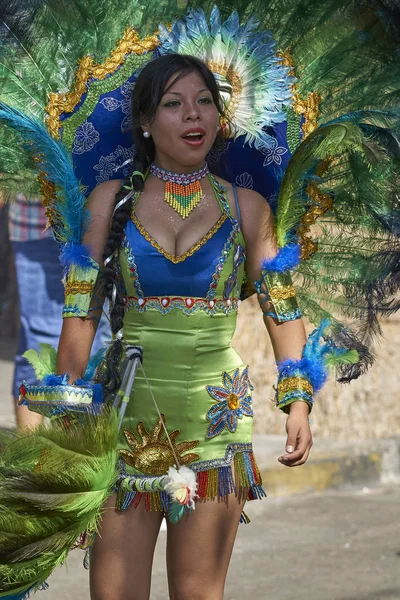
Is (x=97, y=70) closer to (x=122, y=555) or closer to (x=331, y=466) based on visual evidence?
(x=122, y=555)

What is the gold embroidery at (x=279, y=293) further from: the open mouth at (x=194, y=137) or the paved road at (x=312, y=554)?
the paved road at (x=312, y=554)

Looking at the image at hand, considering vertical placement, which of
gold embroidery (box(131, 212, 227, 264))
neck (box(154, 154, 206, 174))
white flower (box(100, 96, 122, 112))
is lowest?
gold embroidery (box(131, 212, 227, 264))

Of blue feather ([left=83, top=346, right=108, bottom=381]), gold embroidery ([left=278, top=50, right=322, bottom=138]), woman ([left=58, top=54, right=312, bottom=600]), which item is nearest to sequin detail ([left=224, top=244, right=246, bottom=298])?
woman ([left=58, top=54, right=312, bottom=600])

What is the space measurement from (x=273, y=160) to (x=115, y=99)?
1.82 feet

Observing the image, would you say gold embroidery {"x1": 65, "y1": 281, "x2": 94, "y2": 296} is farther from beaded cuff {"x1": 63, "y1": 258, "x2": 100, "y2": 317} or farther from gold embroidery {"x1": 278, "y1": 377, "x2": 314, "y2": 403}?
gold embroidery {"x1": 278, "y1": 377, "x2": 314, "y2": 403}

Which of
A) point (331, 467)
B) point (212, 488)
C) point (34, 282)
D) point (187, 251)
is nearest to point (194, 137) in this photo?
point (187, 251)

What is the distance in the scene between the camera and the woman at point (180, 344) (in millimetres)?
3855

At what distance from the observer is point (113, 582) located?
12.6ft

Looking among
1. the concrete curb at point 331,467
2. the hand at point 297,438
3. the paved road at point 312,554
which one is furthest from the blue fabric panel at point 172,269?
the concrete curb at point 331,467

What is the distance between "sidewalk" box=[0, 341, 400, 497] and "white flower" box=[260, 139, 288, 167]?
335cm

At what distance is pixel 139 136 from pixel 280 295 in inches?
26.9

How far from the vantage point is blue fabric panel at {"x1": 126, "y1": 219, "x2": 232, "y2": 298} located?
152 inches

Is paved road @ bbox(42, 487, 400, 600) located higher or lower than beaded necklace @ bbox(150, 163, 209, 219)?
lower

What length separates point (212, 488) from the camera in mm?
3879
